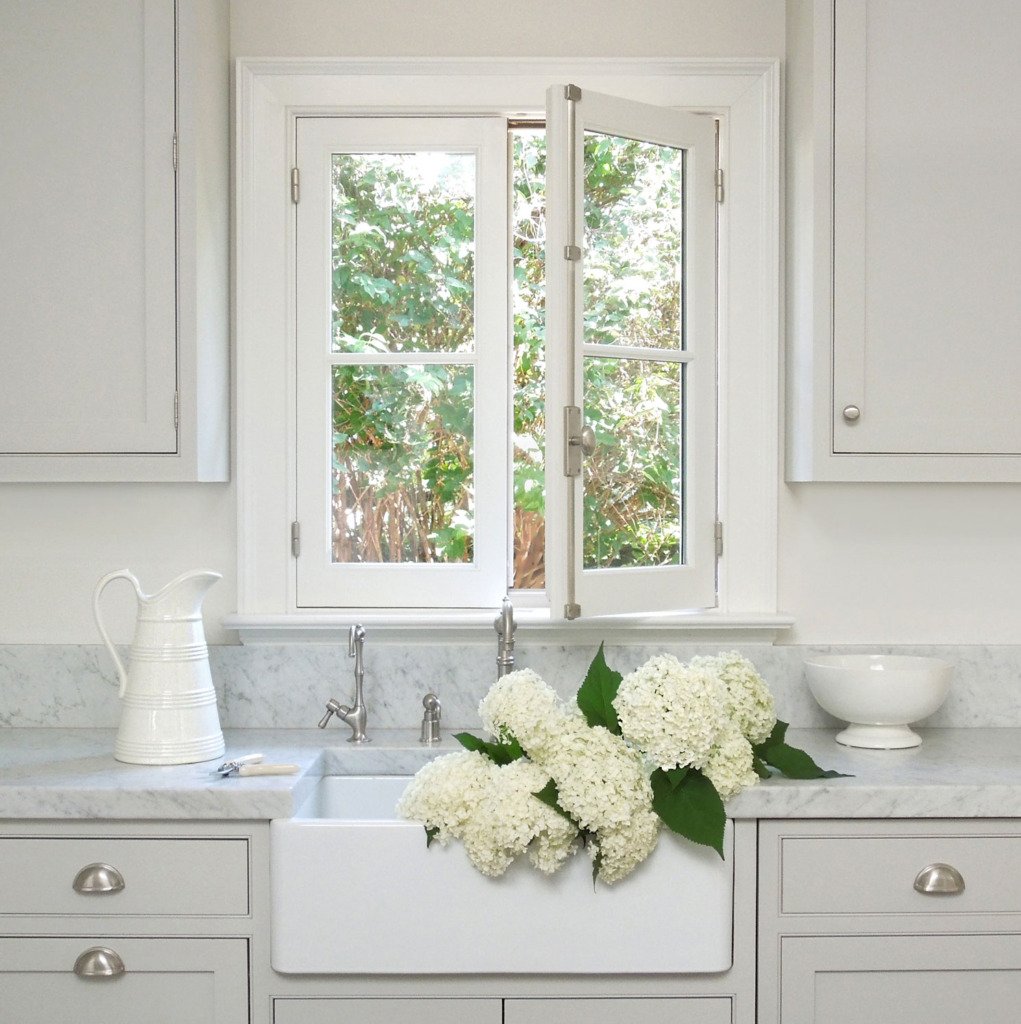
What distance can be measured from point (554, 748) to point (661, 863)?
26cm

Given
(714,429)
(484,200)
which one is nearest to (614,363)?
(714,429)

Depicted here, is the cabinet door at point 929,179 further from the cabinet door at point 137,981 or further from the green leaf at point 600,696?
the cabinet door at point 137,981

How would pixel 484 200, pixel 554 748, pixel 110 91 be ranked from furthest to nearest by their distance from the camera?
pixel 484 200
pixel 110 91
pixel 554 748

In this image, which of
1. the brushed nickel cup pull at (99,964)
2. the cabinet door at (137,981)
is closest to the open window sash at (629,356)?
the cabinet door at (137,981)

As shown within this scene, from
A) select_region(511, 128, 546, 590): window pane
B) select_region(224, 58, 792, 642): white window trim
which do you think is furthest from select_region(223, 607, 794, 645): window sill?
select_region(511, 128, 546, 590): window pane

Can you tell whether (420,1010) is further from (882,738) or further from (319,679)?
(882,738)

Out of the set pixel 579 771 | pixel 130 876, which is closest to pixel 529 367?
pixel 579 771

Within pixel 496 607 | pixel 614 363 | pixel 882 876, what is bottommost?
pixel 882 876

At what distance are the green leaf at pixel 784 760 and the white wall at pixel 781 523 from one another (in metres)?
0.51

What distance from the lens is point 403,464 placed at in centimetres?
238

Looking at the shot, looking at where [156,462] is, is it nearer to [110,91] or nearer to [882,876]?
[110,91]

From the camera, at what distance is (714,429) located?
2.36 metres

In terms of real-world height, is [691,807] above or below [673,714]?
below

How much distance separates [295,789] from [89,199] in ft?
3.77
